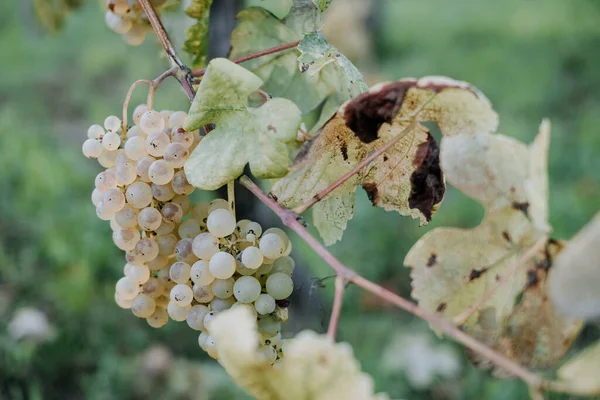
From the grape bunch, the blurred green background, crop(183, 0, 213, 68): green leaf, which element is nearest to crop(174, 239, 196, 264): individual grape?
the grape bunch

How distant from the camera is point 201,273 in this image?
46cm

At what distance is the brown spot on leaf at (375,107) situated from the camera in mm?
407

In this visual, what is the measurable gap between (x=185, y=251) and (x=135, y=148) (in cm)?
9

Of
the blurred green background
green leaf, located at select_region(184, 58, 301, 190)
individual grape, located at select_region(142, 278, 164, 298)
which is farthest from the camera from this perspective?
the blurred green background

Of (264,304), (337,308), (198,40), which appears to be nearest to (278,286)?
(264,304)

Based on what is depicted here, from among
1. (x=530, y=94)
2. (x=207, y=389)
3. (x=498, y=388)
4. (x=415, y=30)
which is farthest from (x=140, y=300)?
(x=415, y=30)

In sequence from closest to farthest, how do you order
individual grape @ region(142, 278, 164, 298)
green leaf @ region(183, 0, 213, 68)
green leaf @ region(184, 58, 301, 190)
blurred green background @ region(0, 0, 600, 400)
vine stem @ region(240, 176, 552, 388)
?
1. vine stem @ region(240, 176, 552, 388)
2. green leaf @ region(184, 58, 301, 190)
3. individual grape @ region(142, 278, 164, 298)
4. green leaf @ region(183, 0, 213, 68)
5. blurred green background @ region(0, 0, 600, 400)

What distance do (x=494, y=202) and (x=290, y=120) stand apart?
143 mm

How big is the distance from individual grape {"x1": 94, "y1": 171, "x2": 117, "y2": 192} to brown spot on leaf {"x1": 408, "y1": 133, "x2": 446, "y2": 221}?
0.24 metres

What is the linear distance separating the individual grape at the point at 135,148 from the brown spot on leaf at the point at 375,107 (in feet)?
0.55

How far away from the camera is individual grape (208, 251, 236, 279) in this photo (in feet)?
1.46

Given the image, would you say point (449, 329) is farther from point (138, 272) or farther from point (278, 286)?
point (138, 272)

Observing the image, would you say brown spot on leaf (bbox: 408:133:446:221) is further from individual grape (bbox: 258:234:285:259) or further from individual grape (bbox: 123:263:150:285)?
individual grape (bbox: 123:263:150:285)

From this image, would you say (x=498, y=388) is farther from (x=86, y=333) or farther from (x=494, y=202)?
(x=494, y=202)
